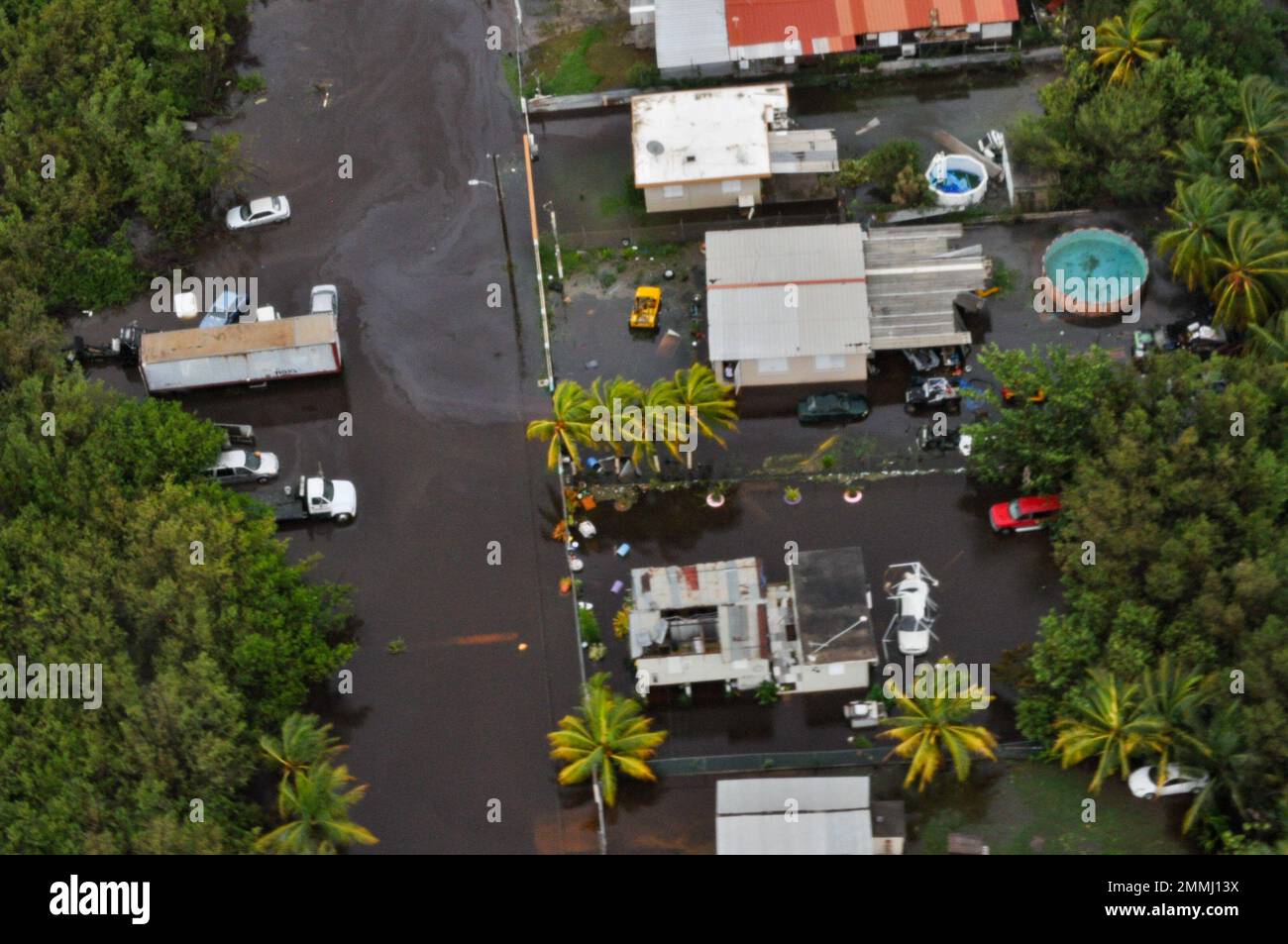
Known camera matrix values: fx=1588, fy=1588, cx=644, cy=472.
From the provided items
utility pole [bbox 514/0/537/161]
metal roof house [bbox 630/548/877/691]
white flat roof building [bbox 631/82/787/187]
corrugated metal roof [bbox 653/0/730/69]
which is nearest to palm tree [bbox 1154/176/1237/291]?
white flat roof building [bbox 631/82/787/187]

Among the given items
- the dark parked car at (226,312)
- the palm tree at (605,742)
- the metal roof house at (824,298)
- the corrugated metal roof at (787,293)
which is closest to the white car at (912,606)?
the metal roof house at (824,298)

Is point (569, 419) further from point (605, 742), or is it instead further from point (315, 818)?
point (315, 818)

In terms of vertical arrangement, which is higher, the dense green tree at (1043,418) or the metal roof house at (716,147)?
the metal roof house at (716,147)

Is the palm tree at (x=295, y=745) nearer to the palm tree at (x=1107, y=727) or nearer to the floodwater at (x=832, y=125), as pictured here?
the palm tree at (x=1107, y=727)

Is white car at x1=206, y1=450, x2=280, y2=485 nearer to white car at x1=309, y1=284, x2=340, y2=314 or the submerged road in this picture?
the submerged road

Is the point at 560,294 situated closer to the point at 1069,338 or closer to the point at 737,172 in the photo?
the point at 737,172
